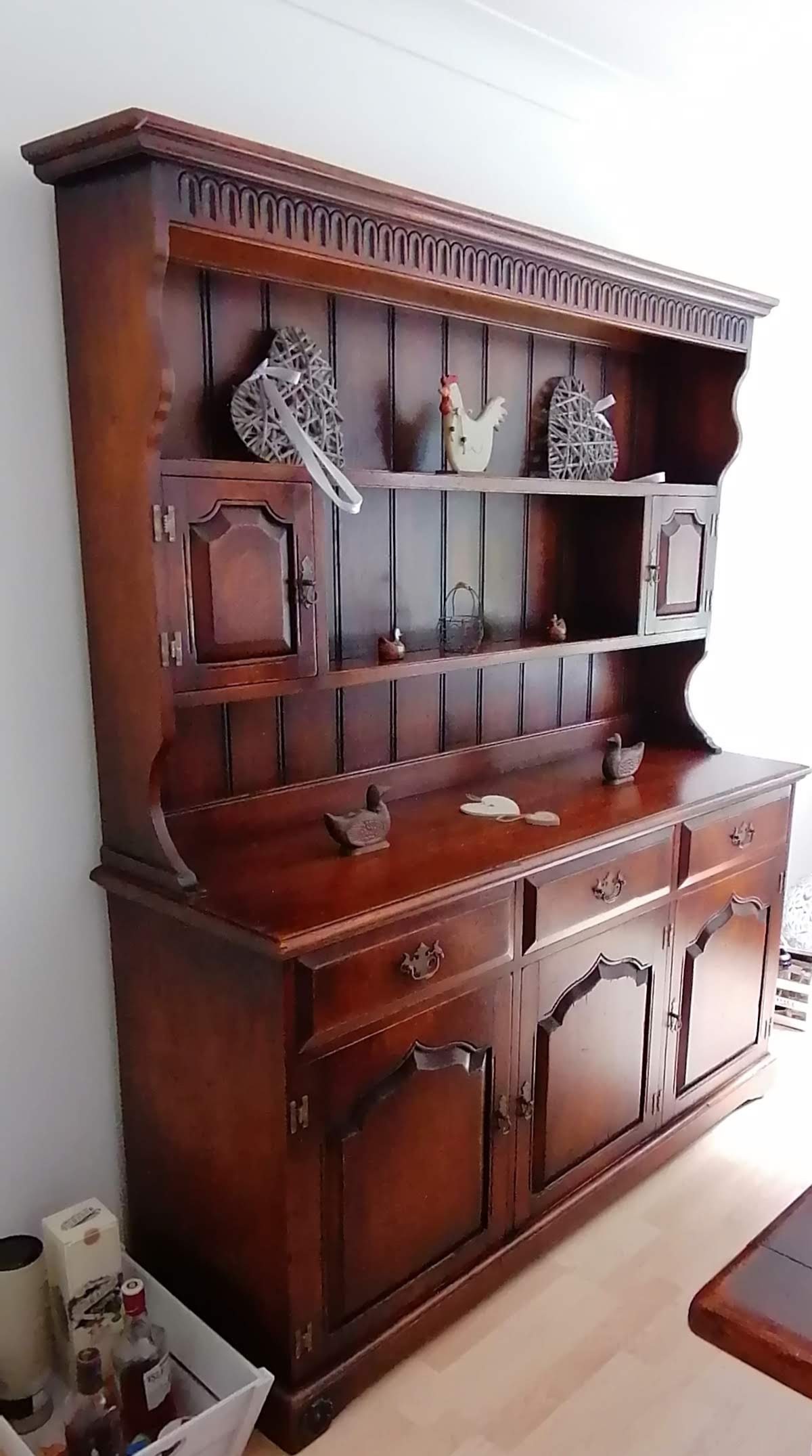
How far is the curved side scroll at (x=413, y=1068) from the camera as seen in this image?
1.61 meters

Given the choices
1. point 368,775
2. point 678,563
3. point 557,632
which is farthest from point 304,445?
point 678,563

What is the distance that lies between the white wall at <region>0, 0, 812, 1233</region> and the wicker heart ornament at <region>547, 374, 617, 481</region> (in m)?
0.42

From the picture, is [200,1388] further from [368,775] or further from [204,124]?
[204,124]

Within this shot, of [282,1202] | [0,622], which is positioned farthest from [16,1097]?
[0,622]

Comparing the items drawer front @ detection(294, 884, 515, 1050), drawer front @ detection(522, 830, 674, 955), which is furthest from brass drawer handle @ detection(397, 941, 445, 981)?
drawer front @ detection(522, 830, 674, 955)

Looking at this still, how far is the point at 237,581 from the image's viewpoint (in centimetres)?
161

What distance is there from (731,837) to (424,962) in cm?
99

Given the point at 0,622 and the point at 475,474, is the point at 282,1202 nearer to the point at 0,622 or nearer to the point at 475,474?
the point at 0,622

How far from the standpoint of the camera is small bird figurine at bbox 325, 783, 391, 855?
1.78 meters

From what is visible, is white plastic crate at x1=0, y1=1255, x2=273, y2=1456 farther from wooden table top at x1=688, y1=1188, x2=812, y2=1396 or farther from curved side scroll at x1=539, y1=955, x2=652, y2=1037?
wooden table top at x1=688, y1=1188, x2=812, y2=1396

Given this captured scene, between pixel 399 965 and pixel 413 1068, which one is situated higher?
pixel 399 965

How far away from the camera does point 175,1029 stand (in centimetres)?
170

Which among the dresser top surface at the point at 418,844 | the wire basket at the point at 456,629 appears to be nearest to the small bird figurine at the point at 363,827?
the dresser top surface at the point at 418,844

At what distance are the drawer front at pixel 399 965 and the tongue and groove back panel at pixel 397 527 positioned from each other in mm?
442
